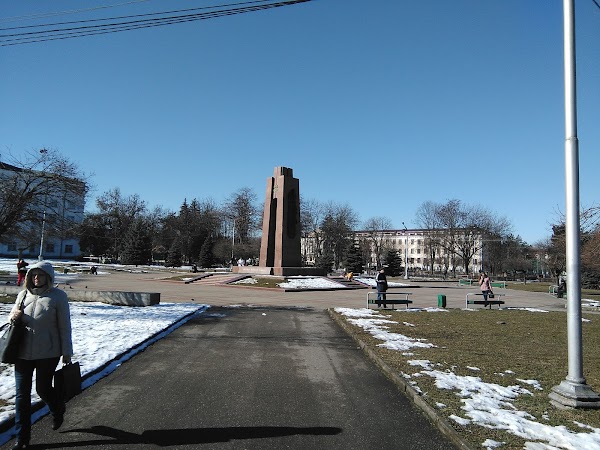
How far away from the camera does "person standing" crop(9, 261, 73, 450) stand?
12.8ft

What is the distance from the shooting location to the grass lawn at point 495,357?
195 inches

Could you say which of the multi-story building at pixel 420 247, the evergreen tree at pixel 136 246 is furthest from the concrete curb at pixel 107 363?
the evergreen tree at pixel 136 246

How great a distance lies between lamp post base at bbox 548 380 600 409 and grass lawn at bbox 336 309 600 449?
0.34ft

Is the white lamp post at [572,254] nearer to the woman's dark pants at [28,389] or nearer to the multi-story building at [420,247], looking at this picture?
the woman's dark pants at [28,389]

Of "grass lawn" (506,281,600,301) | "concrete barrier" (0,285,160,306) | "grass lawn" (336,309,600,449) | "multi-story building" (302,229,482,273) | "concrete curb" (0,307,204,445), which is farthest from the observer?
"multi-story building" (302,229,482,273)

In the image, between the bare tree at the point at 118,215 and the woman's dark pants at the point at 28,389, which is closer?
the woman's dark pants at the point at 28,389

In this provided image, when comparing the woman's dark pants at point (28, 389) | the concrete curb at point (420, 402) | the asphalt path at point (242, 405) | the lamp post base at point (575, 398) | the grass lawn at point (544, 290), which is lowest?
the grass lawn at point (544, 290)

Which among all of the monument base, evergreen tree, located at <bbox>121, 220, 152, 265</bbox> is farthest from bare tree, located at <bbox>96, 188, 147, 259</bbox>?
the monument base

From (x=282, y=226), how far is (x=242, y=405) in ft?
97.6

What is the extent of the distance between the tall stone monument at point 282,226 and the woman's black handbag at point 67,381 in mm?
30259

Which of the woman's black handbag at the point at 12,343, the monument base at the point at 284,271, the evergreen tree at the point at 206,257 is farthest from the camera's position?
the evergreen tree at the point at 206,257

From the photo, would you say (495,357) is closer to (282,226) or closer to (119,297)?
(119,297)

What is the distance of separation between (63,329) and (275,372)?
3.67 metres

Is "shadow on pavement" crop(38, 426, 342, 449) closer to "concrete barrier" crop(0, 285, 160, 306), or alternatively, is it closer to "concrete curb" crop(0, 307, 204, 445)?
"concrete curb" crop(0, 307, 204, 445)
